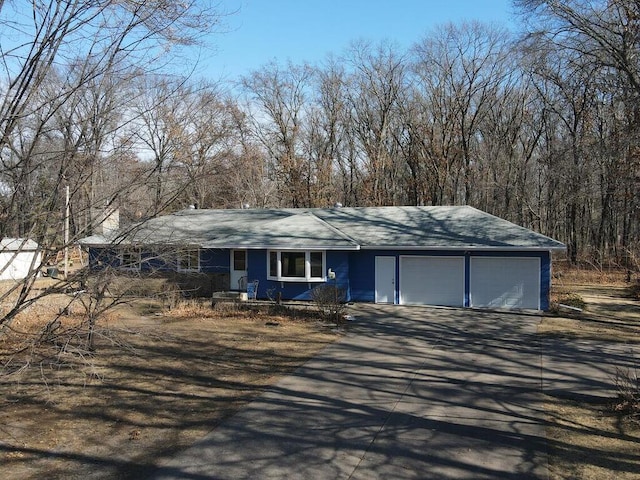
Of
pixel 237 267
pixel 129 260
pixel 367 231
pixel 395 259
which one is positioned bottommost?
pixel 237 267

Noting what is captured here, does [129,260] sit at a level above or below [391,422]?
above

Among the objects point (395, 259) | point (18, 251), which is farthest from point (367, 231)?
point (18, 251)

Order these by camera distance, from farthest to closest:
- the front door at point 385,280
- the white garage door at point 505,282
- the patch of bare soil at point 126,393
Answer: the front door at point 385,280
the white garage door at point 505,282
the patch of bare soil at point 126,393

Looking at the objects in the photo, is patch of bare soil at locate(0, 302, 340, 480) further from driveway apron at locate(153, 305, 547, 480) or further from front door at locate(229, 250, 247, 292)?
front door at locate(229, 250, 247, 292)

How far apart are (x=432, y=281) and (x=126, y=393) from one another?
43.1 feet

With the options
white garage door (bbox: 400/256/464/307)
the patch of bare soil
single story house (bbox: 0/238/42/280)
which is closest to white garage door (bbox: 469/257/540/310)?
white garage door (bbox: 400/256/464/307)

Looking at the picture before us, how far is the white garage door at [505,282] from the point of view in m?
18.2

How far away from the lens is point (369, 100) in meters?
40.8

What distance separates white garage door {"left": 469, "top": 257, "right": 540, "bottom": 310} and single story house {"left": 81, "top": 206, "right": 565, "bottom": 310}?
1.3 inches

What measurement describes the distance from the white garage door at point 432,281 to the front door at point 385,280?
31 centimetres

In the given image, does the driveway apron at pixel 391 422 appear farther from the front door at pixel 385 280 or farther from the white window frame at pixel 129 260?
the front door at pixel 385 280

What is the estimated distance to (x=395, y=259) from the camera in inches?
776

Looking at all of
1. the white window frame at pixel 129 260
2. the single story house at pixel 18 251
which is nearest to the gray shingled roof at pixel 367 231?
the white window frame at pixel 129 260

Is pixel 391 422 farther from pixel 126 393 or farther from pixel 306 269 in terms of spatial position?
pixel 306 269
